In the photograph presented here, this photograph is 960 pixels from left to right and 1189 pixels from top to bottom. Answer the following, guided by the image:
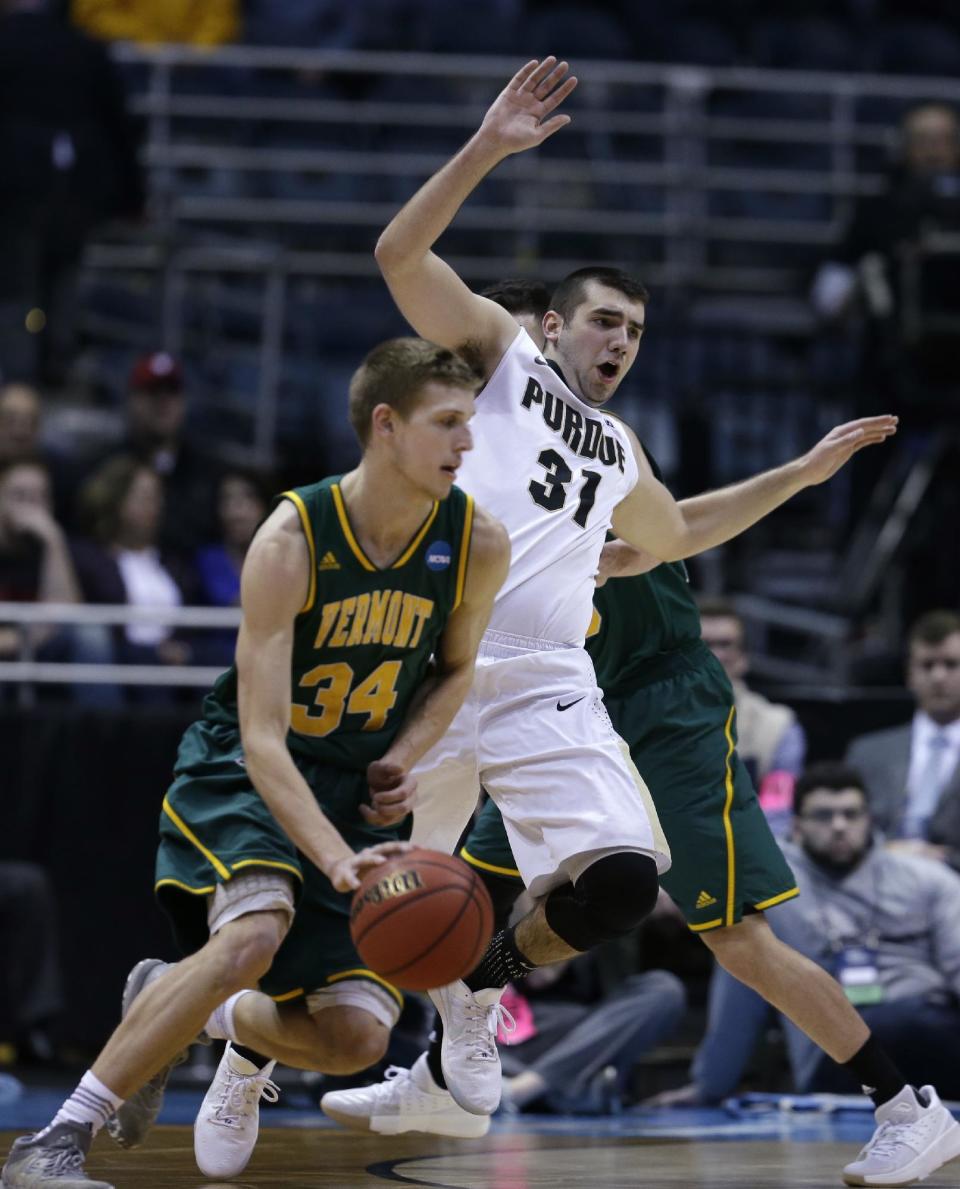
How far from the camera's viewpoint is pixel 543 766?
17.6 ft

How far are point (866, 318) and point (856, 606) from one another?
162cm

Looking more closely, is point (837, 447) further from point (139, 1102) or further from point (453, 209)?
point (139, 1102)

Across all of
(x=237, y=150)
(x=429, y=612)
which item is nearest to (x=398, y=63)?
(x=237, y=150)

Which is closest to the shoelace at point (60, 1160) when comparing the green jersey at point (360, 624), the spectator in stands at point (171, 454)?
the green jersey at point (360, 624)

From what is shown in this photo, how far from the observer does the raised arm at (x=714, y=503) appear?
5754 mm

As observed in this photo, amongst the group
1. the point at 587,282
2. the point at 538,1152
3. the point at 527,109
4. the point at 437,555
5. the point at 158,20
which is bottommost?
the point at 538,1152

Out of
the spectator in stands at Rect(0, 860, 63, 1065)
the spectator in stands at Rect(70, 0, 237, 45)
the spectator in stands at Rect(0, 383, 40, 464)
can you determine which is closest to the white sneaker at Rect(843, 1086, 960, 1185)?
the spectator in stands at Rect(0, 860, 63, 1065)

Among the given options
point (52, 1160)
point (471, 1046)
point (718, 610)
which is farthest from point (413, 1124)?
point (718, 610)

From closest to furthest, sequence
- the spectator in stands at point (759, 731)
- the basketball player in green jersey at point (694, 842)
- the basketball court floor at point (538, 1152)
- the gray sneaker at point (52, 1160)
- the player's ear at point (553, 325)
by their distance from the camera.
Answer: the gray sneaker at point (52, 1160) < the basketball court floor at point (538, 1152) < the basketball player in green jersey at point (694, 842) < the player's ear at point (553, 325) < the spectator in stands at point (759, 731)

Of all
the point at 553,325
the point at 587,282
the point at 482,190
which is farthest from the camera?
the point at 482,190

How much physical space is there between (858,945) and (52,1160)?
4270 mm

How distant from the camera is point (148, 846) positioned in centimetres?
880

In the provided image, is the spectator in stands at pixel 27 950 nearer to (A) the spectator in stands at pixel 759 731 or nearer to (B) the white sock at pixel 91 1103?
(A) the spectator in stands at pixel 759 731

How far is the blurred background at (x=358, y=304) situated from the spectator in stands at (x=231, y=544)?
16mm
